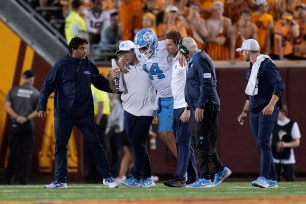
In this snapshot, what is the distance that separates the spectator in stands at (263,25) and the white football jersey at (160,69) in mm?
6695

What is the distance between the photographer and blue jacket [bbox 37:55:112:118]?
16047 mm

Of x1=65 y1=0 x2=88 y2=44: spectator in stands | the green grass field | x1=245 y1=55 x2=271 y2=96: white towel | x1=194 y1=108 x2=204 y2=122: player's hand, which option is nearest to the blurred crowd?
x1=65 y1=0 x2=88 y2=44: spectator in stands

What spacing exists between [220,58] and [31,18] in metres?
4.08

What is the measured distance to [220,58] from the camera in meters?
23.2

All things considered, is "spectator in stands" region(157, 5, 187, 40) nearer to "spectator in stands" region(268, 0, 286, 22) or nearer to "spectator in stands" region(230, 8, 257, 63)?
"spectator in stands" region(230, 8, 257, 63)

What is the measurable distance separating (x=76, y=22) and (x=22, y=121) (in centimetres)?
230

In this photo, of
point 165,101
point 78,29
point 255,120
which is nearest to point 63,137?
point 165,101

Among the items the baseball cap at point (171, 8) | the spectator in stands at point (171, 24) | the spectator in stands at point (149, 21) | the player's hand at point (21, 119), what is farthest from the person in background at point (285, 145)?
the player's hand at point (21, 119)

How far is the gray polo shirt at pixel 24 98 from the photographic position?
73.4 feet

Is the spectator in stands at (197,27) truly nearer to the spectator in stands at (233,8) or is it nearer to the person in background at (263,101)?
the spectator in stands at (233,8)

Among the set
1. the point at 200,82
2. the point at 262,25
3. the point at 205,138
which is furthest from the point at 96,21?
the point at 205,138

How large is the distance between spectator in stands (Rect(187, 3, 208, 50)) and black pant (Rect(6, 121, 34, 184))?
3.80 meters

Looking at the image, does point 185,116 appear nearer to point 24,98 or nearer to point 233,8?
point 24,98

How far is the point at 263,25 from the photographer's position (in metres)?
23.2
